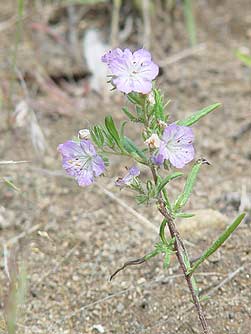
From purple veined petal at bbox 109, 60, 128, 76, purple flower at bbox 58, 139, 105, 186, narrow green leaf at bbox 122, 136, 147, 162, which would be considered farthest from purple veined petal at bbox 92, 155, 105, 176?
purple veined petal at bbox 109, 60, 128, 76

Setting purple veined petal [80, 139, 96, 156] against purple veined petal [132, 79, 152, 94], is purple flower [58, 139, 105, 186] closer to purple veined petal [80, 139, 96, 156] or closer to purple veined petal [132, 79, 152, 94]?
purple veined petal [80, 139, 96, 156]

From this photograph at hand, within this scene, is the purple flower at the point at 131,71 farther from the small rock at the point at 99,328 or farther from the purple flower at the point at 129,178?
the small rock at the point at 99,328

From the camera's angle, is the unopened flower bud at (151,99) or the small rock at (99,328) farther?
the small rock at (99,328)

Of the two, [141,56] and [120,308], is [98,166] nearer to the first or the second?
[141,56]

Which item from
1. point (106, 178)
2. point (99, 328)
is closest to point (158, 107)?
point (99, 328)

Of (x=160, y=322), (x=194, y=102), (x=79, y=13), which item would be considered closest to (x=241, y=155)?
(x=194, y=102)

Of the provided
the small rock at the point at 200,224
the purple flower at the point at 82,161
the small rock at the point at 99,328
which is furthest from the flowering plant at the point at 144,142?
the small rock at the point at 200,224
